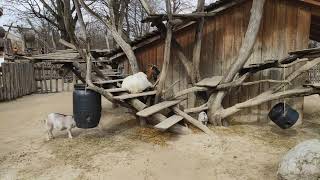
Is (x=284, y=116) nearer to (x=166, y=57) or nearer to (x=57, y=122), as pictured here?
(x=166, y=57)

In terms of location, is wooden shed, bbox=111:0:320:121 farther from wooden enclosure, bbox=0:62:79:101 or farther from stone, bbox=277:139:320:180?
wooden enclosure, bbox=0:62:79:101

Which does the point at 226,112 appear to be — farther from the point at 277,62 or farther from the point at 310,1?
the point at 310,1

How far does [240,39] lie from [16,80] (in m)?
10.2

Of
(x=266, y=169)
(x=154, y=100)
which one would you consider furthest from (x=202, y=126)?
(x=266, y=169)

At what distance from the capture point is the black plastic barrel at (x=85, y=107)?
6.70 metres

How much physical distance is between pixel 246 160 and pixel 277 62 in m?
2.43

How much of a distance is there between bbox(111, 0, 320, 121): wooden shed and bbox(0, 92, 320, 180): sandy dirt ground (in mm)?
1299

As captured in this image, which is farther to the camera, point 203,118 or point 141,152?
point 203,118

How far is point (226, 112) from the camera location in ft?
25.6

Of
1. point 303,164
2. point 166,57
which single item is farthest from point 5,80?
point 303,164

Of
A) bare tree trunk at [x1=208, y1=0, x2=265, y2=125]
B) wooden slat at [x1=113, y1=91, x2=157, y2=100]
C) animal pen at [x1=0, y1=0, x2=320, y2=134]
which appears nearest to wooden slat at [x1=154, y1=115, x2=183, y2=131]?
animal pen at [x1=0, y1=0, x2=320, y2=134]

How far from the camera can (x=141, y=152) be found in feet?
20.6

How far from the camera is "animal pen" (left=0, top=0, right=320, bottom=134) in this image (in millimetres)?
7426

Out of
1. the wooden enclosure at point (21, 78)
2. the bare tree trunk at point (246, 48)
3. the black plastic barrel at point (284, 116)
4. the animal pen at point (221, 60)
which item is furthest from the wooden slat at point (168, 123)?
the wooden enclosure at point (21, 78)
